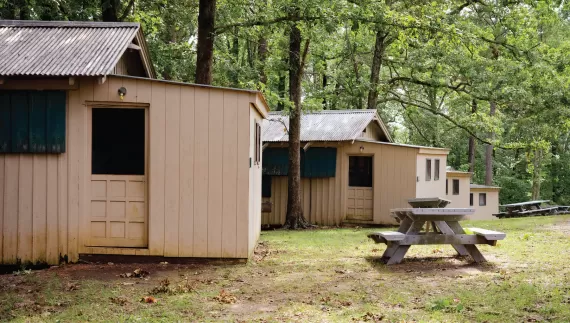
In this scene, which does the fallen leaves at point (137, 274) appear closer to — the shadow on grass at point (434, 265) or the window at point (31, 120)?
the window at point (31, 120)

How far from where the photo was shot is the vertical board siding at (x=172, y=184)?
9.31 metres

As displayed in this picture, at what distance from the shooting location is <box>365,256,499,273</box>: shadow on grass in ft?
28.7

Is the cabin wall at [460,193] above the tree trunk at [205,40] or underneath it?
underneath

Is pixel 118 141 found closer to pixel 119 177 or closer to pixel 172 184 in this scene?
pixel 119 177

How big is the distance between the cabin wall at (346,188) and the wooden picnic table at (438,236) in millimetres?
9458

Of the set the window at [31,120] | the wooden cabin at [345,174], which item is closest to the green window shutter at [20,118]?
the window at [31,120]

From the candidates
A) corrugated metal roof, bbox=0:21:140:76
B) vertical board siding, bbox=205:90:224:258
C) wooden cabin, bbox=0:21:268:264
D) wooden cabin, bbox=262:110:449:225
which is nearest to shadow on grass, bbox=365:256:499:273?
wooden cabin, bbox=0:21:268:264

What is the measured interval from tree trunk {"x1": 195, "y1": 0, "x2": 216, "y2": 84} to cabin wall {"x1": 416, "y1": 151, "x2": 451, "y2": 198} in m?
8.36

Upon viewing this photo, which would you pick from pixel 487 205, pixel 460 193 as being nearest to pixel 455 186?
pixel 460 193

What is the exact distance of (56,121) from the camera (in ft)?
30.0

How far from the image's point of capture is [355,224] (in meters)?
19.4

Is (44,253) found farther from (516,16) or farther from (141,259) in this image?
(516,16)

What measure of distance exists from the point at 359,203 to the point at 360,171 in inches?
40.3

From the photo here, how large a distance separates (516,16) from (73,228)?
52.1 feet
